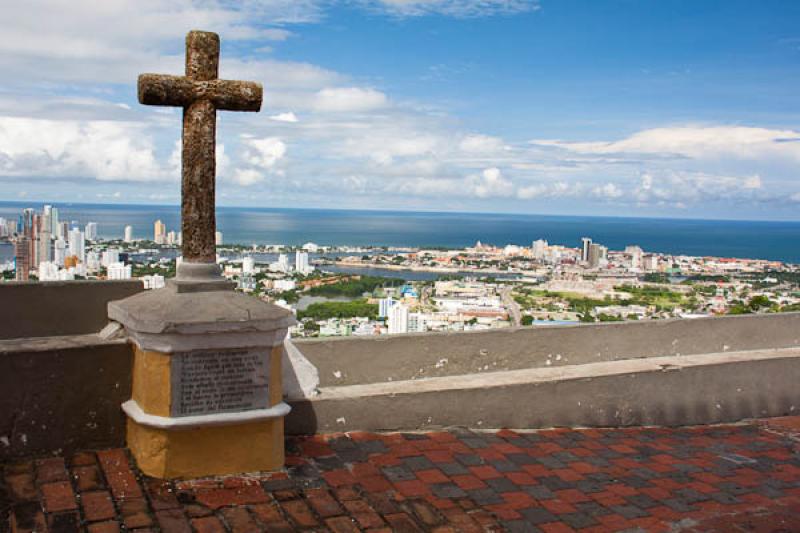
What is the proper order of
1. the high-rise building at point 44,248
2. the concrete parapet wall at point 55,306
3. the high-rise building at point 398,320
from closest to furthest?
the concrete parapet wall at point 55,306
the high-rise building at point 398,320
the high-rise building at point 44,248

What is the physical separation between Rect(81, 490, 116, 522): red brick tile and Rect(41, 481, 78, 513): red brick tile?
0.06 meters

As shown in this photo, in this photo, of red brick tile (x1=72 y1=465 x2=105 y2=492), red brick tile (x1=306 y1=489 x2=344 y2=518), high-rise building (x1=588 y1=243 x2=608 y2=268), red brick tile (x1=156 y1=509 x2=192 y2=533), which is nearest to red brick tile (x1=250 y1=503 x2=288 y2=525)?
red brick tile (x1=306 y1=489 x2=344 y2=518)

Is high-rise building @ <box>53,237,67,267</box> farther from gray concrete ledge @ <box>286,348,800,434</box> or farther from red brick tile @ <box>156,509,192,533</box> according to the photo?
red brick tile @ <box>156,509,192,533</box>

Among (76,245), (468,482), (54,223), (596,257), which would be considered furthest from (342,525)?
(596,257)

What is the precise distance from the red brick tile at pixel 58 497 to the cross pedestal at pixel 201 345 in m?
0.46

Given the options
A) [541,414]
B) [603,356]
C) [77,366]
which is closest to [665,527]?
[541,414]

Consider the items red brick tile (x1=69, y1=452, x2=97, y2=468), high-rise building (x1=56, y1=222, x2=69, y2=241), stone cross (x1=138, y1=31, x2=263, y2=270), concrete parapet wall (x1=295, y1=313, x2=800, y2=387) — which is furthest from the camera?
high-rise building (x1=56, y1=222, x2=69, y2=241)

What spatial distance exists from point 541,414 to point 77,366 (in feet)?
11.6

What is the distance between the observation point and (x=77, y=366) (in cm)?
452

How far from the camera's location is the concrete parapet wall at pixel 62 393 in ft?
14.2

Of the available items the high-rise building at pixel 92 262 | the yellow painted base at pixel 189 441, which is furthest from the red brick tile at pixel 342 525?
the high-rise building at pixel 92 262

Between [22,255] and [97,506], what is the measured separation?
684 centimetres

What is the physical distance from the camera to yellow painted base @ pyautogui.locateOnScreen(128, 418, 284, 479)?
14.2 feet

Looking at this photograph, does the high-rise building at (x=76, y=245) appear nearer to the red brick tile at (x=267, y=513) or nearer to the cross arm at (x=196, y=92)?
the cross arm at (x=196, y=92)
